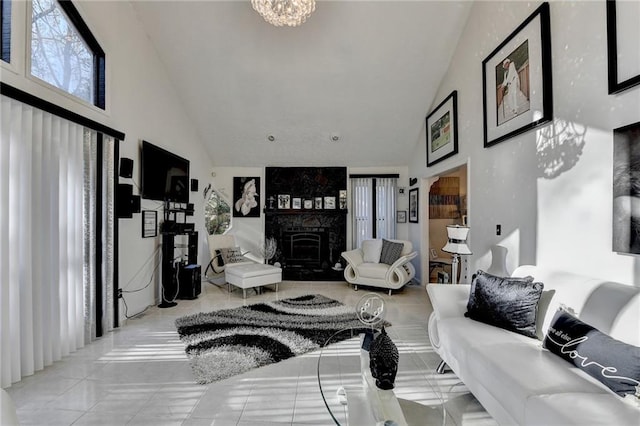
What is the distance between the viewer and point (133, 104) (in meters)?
3.92

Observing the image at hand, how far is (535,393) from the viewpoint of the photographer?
4.68 feet

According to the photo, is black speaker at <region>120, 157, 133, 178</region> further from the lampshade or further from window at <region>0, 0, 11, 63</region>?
the lampshade

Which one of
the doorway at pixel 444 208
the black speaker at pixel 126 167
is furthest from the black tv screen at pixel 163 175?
the doorway at pixel 444 208

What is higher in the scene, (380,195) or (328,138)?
(328,138)

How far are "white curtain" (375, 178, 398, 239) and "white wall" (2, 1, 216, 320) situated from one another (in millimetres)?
4159

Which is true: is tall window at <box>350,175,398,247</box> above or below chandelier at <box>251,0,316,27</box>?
below

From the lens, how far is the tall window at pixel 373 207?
6699 millimetres

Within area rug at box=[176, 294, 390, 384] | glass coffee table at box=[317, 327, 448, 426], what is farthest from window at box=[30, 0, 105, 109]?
glass coffee table at box=[317, 327, 448, 426]

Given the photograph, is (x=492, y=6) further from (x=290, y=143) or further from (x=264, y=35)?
(x=290, y=143)

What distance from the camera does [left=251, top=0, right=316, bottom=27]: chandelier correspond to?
3.13m

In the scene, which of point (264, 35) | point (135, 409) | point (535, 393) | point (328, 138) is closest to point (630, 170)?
point (535, 393)

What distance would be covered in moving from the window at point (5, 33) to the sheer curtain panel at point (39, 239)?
1.12 feet

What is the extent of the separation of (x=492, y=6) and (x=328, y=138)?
10.8 ft

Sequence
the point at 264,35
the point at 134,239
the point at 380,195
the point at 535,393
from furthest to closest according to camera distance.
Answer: the point at 380,195 < the point at 264,35 < the point at 134,239 < the point at 535,393
